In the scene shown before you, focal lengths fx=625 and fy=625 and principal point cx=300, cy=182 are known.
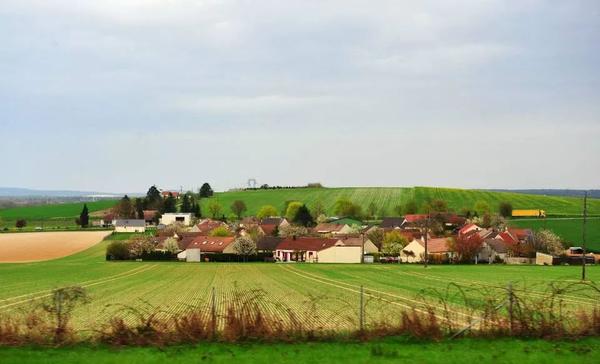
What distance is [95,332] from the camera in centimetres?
1741

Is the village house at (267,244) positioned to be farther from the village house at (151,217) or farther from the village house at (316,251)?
the village house at (151,217)

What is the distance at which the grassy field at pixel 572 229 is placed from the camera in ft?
332

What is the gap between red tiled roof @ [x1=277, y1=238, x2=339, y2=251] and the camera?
4200 inches

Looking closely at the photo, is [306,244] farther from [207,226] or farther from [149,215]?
[149,215]

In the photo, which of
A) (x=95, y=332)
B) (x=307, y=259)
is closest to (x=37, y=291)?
(x=95, y=332)

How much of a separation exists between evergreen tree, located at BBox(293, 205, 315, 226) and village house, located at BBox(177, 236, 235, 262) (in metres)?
42.1

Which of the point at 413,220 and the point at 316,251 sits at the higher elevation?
the point at 413,220

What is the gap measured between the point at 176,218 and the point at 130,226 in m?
19.1

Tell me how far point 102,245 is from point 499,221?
83.9 meters

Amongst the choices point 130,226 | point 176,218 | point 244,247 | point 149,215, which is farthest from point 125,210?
point 244,247

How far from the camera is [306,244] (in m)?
111

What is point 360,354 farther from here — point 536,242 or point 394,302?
point 536,242

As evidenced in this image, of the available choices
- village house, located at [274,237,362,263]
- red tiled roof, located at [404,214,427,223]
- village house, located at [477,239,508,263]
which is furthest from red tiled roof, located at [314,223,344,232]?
village house, located at [477,239,508,263]

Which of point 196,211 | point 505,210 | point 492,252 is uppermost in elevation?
point 505,210
